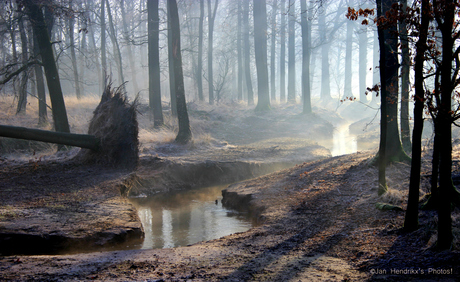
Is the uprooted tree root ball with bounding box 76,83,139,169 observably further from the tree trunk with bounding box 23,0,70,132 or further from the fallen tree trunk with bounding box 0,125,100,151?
the tree trunk with bounding box 23,0,70,132

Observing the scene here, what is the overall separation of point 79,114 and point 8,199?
1262cm

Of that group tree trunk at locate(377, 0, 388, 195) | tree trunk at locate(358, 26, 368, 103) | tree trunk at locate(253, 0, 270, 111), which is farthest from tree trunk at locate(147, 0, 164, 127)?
tree trunk at locate(358, 26, 368, 103)

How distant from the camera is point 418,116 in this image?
400cm

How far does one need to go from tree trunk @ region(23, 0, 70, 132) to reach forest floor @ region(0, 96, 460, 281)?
1847mm

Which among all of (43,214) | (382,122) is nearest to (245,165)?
(382,122)

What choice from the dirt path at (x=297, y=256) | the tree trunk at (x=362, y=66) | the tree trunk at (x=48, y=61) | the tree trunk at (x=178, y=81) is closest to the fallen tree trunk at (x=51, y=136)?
the tree trunk at (x=48, y=61)

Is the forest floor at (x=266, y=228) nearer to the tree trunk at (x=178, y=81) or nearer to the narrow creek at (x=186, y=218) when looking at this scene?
the narrow creek at (x=186, y=218)

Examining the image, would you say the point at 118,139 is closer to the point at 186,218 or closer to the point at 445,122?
the point at 186,218

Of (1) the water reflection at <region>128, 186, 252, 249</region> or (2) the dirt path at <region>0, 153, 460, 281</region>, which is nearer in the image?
(2) the dirt path at <region>0, 153, 460, 281</region>

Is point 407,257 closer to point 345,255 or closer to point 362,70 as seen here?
point 345,255

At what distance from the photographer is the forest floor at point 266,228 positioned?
3.47m

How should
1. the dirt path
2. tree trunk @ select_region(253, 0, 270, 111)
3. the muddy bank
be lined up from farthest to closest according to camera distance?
tree trunk @ select_region(253, 0, 270, 111) → the muddy bank → the dirt path

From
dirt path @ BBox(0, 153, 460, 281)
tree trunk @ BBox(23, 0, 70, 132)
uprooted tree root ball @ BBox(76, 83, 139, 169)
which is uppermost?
tree trunk @ BBox(23, 0, 70, 132)

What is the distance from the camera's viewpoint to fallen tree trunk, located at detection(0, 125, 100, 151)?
781 centimetres
